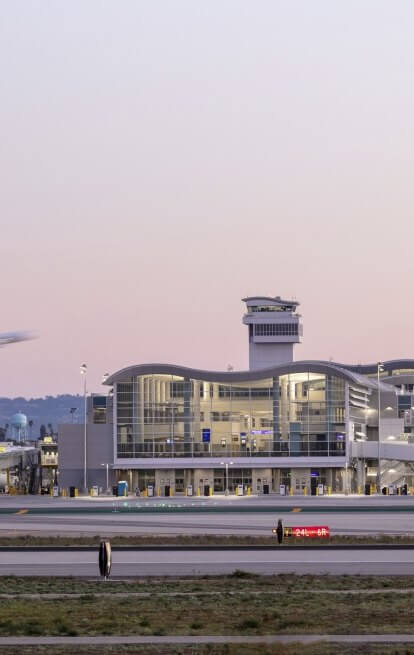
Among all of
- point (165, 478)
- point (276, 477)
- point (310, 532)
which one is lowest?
point (310, 532)

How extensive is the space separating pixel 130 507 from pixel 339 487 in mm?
35957

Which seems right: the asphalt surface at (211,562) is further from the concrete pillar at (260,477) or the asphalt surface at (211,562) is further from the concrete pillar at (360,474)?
the concrete pillar at (360,474)

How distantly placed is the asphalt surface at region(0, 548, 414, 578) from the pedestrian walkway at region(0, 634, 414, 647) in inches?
603

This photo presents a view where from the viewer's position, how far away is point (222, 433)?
12519cm

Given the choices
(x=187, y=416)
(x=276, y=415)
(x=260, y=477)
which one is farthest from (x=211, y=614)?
(x=260, y=477)

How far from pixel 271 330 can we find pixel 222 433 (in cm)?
5661

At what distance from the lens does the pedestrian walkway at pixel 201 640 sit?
93.3 ft

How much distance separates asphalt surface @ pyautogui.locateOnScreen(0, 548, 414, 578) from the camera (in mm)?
46188

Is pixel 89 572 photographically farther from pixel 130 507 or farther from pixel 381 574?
pixel 130 507

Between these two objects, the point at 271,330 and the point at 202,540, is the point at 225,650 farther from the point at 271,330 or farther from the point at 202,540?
the point at 271,330

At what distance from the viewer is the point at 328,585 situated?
40.9 metres

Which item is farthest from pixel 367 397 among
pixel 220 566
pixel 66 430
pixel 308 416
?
pixel 220 566

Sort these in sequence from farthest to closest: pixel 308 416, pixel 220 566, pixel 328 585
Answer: pixel 308 416
pixel 220 566
pixel 328 585

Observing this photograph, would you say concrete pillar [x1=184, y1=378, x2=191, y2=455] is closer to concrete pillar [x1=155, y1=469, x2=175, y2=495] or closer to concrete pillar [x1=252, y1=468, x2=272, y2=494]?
concrete pillar [x1=155, y1=469, x2=175, y2=495]
